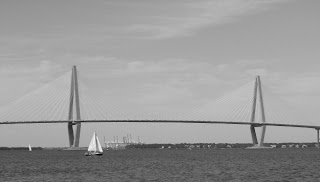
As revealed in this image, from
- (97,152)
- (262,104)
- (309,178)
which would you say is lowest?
(309,178)

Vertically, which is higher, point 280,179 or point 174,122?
point 174,122

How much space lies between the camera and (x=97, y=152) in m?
101

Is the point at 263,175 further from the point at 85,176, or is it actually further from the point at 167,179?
the point at 85,176

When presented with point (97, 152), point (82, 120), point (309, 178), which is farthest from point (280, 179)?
point (82, 120)

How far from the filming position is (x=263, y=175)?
48844 mm

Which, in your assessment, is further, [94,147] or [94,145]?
[94,147]

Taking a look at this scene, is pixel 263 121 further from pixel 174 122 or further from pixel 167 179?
pixel 167 179

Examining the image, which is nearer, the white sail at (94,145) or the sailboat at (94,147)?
the white sail at (94,145)

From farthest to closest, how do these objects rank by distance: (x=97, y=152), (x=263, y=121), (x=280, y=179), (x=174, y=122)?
1. (x=263, y=121)
2. (x=174, y=122)
3. (x=97, y=152)
4. (x=280, y=179)

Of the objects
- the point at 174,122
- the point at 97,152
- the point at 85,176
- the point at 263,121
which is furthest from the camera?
the point at 263,121

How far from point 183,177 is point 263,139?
78795 mm

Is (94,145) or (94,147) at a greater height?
(94,145)

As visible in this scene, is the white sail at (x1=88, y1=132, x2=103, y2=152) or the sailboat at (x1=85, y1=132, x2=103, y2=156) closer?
the white sail at (x1=88, y1=132, x2=103, y2=152)

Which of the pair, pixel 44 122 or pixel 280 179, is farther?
pixel 44 122
